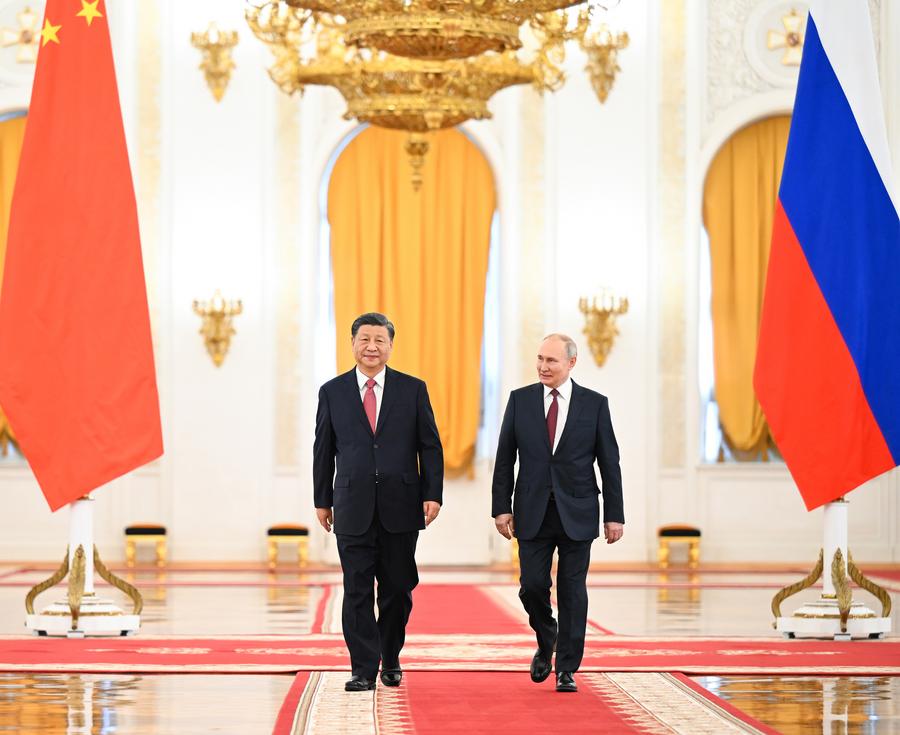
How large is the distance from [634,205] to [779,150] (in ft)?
5.14

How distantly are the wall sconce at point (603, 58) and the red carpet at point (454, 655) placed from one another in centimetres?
806

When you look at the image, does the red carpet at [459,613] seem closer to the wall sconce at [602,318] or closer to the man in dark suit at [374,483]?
the man in dark suit at [374,483]

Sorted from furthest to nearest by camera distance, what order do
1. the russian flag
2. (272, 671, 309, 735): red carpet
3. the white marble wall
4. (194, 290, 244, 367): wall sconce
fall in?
1. the white marble wall
2. (194, 290, 244, 367): wall sconce
3. the russian flag
4. (272, 671, 309, 735): red carpet

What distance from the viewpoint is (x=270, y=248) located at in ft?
52.2

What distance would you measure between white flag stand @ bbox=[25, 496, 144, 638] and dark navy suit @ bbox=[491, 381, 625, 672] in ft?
9.75

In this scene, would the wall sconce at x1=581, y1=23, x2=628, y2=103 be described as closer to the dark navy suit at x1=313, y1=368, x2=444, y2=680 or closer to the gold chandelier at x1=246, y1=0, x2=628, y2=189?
the gold chandelier at x1=246, y1=0, x2=628, y2=189

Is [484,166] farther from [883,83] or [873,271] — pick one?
[873,271]

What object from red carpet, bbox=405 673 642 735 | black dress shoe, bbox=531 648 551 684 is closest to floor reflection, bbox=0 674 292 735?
red carpet, bbox=405 673 642 735

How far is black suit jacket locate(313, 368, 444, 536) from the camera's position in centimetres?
650

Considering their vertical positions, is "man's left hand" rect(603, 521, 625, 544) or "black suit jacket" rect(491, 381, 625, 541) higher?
"black suit jacket" rect(491, 381, 625, 541)

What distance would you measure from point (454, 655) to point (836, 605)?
2.33m

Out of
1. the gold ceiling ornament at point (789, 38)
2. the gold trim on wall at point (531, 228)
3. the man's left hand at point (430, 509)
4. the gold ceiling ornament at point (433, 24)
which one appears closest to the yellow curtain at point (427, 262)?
the gold trim on wall at point (531, 228)

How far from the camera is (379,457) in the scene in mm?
6543

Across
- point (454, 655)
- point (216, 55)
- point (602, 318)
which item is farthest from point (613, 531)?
point (216, 55)
